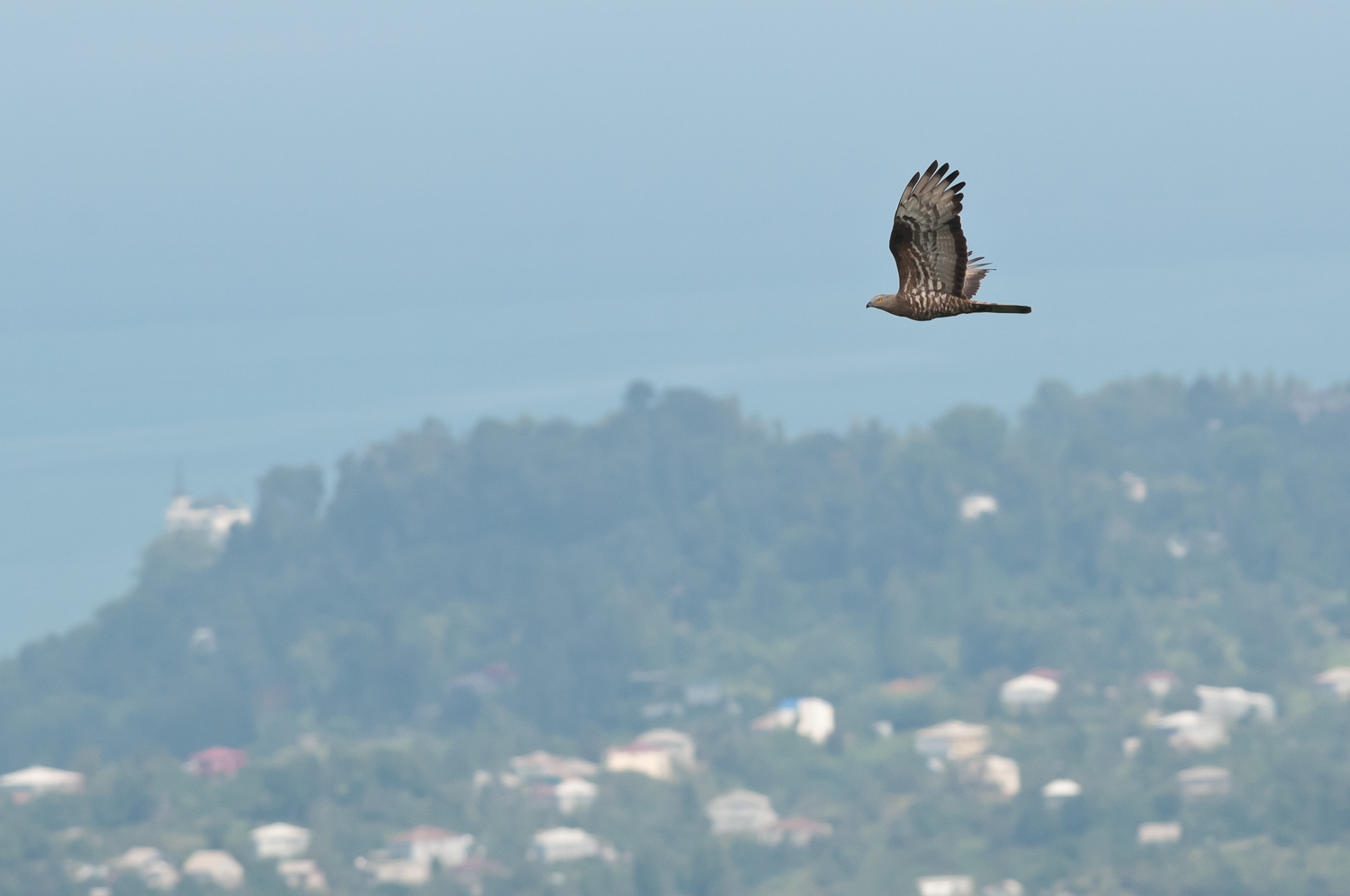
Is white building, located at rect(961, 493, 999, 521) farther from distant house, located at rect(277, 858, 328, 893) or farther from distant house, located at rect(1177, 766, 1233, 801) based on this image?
distant house, located at rect(277, 858, 328, 893)

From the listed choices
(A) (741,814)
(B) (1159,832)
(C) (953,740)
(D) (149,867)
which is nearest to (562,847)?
(A) (741,814)

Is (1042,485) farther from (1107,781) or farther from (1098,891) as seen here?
(1098,891)

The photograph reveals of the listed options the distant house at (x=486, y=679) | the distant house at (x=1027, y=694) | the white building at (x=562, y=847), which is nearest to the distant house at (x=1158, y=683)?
the distant house at (x=1027, y=694)

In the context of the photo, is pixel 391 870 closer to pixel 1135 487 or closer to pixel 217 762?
pixel 217 762

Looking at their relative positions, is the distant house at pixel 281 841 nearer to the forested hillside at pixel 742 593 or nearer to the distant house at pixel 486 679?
the forested hillside at pixel 742 593

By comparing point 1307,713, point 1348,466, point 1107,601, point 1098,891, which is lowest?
point 1098,891

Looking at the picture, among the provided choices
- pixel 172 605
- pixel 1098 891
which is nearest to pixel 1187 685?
pixel 1098 891
